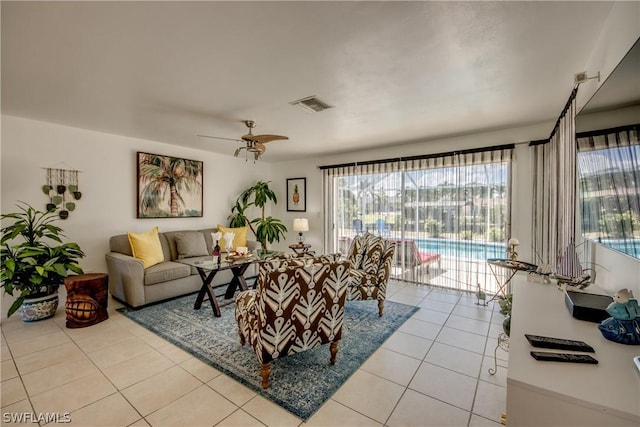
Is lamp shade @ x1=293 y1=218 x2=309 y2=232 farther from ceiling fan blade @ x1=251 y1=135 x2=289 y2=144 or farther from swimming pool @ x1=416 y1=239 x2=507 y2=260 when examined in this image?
ceiling fan blade @ x1=251 y1=135 x2=289 y2=144

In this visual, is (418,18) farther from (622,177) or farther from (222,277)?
(222,277)

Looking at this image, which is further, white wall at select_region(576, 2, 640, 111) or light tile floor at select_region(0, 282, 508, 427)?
light tile floor at select_region(0, 282, 508, 427)

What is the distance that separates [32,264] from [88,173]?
142cm

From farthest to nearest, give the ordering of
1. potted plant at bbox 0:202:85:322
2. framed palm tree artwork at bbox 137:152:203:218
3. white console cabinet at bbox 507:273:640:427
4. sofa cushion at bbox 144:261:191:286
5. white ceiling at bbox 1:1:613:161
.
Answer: framed palm tree artwork at bbox 137:152:203:218, sofa cushion at bbox 144:261:191:286, potted plant at bbox 0:202:85:322, white ceiling at bbox 1:1:613:161, white console cabinet at bbox 507:273:640:427

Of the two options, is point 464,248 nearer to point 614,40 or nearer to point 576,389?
point 614,40

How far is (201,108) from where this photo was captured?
118 inches

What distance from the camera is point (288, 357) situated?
2430 millimetres

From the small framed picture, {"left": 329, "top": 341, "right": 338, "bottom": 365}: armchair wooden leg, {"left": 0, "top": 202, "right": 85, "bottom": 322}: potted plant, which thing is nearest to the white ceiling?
{"left": 0, "top": 202, "right": 85, "bottom": 322}: potted plant

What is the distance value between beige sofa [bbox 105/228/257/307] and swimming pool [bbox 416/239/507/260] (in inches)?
133

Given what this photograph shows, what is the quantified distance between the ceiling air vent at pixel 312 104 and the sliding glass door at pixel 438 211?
2199 millimetres

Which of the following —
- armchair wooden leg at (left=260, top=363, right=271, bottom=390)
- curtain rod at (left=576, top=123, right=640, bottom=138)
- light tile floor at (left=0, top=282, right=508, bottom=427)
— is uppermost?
curtain rod at (left=576, top=123, right=640, bottom=138)

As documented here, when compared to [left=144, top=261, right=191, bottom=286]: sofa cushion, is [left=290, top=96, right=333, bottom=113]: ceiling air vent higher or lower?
higher

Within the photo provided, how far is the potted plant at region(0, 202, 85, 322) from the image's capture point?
9.55 ft

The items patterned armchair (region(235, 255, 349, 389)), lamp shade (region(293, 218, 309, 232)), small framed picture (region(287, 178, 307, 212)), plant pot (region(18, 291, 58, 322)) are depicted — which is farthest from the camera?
small framed picture (region(287, 178, 307, 212))
